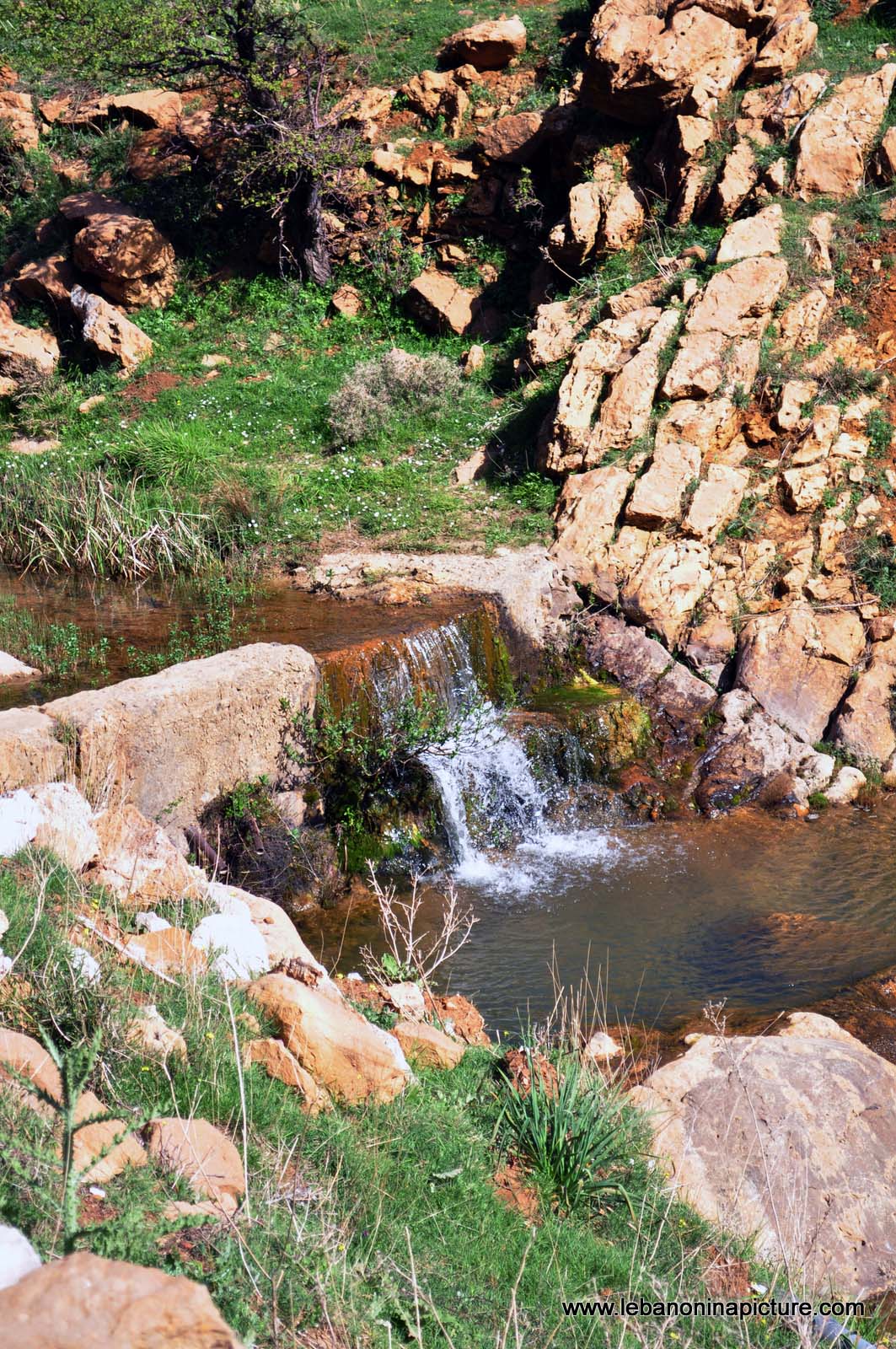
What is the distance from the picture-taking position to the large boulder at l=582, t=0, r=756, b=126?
41.3ft

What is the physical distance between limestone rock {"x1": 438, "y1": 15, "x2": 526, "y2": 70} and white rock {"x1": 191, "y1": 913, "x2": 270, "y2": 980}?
15.1 m

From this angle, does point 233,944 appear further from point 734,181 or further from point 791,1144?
point 734,181

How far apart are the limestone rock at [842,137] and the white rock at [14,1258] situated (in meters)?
12.6

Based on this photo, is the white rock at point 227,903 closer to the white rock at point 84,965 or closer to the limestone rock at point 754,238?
the white rock at point 84,965

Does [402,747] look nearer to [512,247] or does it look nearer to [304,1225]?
[304,1225]

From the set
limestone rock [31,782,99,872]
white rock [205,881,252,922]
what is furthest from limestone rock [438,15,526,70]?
white rock [205,881,252,922]

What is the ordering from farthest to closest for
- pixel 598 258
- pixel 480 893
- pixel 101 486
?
1. pixel 598 258
2. pixel 101 486
3. pixel 480 893

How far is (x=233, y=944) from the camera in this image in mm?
4457

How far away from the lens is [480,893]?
23.5ft

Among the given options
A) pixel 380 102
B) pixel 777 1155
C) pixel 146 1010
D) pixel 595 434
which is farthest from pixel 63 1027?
pixel 380 102

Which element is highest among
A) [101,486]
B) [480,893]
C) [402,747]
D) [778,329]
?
[778,329]

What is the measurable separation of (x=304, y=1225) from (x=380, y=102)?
55.2ft

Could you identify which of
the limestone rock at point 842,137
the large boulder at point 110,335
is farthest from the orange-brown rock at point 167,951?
the large boulder at point 110,335

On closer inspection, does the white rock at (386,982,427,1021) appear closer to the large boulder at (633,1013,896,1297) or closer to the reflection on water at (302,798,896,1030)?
the reflection on water at (302,798,896,1030)
